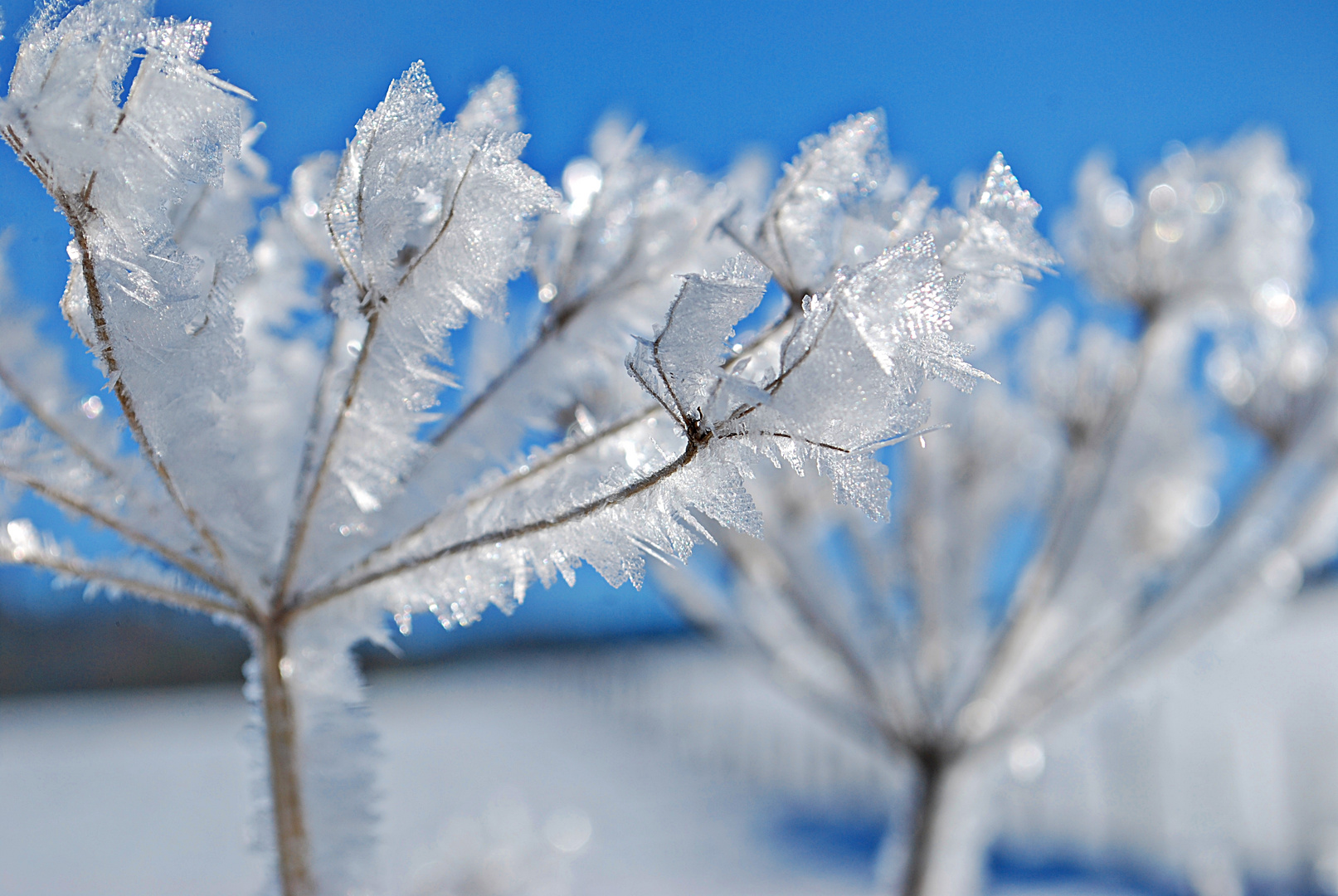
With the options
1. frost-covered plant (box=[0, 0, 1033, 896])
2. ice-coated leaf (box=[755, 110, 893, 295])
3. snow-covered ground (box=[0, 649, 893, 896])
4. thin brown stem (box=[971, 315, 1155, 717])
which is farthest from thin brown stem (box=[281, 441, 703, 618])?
thin brown stem (box=[971, 315, 1155, 717])

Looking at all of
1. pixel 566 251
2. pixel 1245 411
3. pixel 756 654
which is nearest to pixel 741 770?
pixel 756 654

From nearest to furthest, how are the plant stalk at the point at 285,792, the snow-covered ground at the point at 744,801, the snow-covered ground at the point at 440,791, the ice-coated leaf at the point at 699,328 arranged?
the ice-coated leaf at the point at 699,328, the plant stalk at the point at 285,792, the snow-covered ground at the point at 744,801, the snow-covered ground at the point at 440,791

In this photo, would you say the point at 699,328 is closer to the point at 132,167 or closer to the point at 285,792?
the point at 132,167

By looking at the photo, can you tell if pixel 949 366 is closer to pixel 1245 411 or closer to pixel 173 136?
pixel 173 136

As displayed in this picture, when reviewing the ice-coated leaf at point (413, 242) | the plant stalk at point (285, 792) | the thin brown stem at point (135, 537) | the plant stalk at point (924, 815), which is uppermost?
the ice-coated leaf at point (413, 242)

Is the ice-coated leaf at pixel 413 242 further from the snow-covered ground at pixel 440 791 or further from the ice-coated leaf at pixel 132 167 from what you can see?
the snow-covered ground at pixel 440 791

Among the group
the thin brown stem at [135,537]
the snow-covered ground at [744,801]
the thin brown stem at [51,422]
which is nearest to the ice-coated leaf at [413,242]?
the thin brown stem at [135,537]

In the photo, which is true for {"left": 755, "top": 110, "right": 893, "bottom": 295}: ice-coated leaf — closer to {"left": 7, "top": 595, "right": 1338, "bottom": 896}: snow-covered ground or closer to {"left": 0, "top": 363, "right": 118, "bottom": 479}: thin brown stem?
{"left": 0, "top": 363, "right": 118, "bottom": 479}: thin brown stem

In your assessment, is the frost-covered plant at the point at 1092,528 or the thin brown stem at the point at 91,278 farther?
the frost-covered plant at the point at 1092,528
